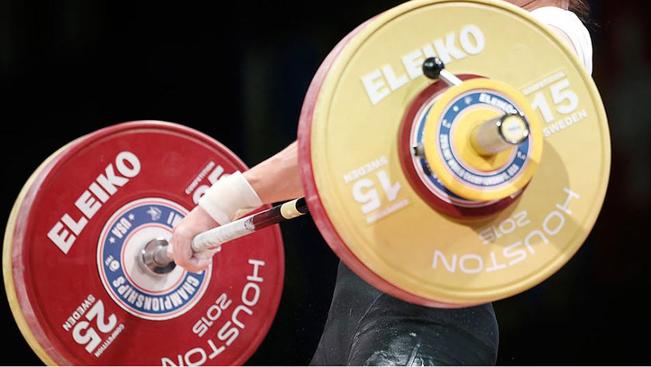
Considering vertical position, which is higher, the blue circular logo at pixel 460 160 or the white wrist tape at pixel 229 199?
the blue circular logo at pixel 460 160

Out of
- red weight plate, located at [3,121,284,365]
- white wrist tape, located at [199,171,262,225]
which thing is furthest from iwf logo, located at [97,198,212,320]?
white wrist tape, located at [199,171,262,225]

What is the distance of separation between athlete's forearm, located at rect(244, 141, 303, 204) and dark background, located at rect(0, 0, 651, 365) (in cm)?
88

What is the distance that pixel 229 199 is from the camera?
4.78ft

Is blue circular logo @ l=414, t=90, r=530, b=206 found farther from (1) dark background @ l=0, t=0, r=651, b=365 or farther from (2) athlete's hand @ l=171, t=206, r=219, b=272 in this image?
(1) dark background @ l=0, t=0, r=651, b=365

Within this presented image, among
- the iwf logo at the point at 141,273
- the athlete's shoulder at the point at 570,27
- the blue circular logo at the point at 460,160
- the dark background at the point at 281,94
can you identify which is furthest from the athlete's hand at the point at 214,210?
the dark background at the point at 281,94

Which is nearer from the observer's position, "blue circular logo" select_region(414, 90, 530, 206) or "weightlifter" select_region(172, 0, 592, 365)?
"blue circular logo" select_region(414, 90, 530, 206)

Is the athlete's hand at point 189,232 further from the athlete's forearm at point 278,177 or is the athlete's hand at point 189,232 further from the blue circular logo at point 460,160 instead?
the blue circular logo at point 460,160

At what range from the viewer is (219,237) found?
4.68ft

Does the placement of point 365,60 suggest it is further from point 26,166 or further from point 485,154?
point 26,166

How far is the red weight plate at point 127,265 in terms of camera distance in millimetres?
1674

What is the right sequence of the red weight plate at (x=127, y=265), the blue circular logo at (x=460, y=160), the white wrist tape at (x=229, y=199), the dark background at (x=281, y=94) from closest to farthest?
the blue circular logo at (x=460, y=160)
the white wrist tape at (x=229, y=199)
the red weight plate at (x=127, y=265)
the dark background at (x=281, y=94)

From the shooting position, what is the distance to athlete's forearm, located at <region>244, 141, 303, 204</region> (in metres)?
1.33

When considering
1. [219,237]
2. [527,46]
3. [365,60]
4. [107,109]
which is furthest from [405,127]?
[107,109]

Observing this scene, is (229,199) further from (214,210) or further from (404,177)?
(404,177)
